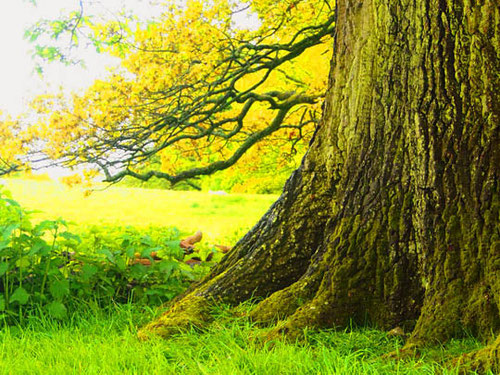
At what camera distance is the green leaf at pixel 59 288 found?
3.77 metres

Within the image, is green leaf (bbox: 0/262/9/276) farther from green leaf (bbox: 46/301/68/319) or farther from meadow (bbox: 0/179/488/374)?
green leaf (bbox: 46/301/68/319)

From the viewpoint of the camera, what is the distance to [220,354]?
2.50m

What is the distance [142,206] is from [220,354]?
13753mm

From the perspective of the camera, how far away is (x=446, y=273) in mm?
2496

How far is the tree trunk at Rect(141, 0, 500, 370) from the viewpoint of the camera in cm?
247

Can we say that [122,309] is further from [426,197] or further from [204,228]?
[204,228]

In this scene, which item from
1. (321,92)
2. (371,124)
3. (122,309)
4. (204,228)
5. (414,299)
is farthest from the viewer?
(204,228)

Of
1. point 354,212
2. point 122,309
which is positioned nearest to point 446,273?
point 354,212

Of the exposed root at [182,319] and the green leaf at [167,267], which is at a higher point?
the green leaf at [167,267]

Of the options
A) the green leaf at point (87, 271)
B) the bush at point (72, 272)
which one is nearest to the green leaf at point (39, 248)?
the bush at point (72, 272)

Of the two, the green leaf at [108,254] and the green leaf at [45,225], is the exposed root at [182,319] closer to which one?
the green leaf at [108,254]

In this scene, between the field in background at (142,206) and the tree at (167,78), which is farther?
the field in background at (142,206)

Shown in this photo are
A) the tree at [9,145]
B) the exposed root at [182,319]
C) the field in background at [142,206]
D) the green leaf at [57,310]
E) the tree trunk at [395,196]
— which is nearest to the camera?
the tree trunk at [395,196]

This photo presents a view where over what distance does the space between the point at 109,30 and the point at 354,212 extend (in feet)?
18.4
